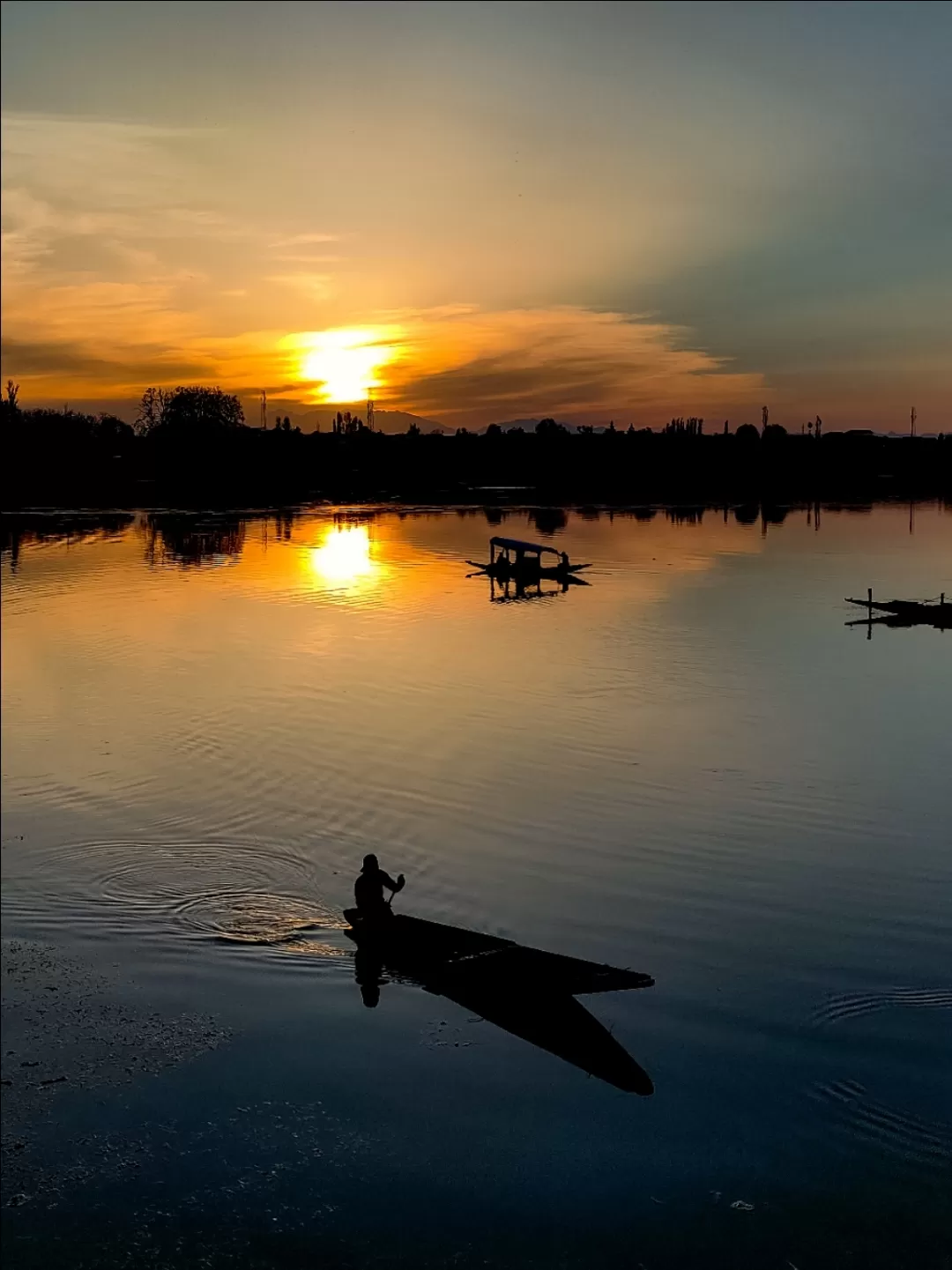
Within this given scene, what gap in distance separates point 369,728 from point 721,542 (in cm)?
5687

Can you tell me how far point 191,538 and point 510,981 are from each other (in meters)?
73.4

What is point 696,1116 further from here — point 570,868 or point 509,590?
point 509,590

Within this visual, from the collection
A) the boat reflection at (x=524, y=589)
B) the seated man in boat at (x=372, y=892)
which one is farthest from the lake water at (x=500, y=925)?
the boat reflection at (x=524, y=589)

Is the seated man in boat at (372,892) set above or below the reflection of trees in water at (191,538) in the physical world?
below

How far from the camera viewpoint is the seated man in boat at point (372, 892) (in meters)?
16.7

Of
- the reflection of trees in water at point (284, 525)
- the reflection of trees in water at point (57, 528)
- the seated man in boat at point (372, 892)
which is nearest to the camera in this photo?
the seated man in boat at point (372, 892)

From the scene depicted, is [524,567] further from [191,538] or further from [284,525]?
[284,525]

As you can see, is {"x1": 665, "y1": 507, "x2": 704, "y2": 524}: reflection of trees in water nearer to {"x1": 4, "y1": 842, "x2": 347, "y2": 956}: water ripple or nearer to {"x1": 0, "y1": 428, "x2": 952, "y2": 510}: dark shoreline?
{"x1": 0, "y1": 428, "x2": 952, "y2": 510}: dark shoreline

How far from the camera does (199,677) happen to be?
36.9 m

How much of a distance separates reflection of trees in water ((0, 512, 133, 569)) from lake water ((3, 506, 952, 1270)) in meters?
37.3

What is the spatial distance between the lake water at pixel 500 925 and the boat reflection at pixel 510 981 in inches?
8.9

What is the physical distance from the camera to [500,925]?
719 inches

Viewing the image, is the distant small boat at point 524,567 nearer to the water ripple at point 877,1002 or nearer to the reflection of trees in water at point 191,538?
the reflection of trees in water at point 191,538

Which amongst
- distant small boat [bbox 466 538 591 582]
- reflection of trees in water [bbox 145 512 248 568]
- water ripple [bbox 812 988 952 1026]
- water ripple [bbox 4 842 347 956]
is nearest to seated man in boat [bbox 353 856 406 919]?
water ripple [bbox 4 842 347 956]
